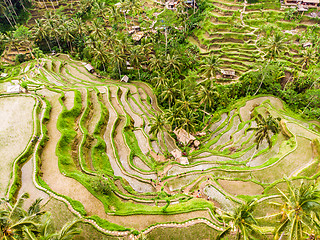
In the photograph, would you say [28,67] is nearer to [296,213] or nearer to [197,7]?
[197,7]

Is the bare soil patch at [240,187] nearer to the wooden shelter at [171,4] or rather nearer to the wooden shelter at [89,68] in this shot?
the wooden shelter at [89,68]

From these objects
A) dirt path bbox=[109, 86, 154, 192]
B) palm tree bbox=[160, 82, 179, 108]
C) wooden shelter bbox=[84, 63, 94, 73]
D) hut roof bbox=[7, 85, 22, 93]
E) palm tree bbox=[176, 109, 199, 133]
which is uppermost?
hut roof bbox=[7, 85, 22, 93]

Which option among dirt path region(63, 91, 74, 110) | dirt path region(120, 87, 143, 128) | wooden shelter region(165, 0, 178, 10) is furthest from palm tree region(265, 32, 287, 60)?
dirt path region(63, 91, 74, 110)

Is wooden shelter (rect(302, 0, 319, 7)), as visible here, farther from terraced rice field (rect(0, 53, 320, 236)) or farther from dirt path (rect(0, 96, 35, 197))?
dirt path (rect(0, 96, 35, 197))

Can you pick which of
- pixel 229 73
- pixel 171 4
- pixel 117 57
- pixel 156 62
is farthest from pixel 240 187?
pixel 171 4

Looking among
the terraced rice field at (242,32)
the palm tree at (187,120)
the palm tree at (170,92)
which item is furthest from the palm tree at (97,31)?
the palm tree at (187,120)

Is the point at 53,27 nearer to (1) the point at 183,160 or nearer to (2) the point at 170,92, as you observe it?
(2) the point at 170,92
